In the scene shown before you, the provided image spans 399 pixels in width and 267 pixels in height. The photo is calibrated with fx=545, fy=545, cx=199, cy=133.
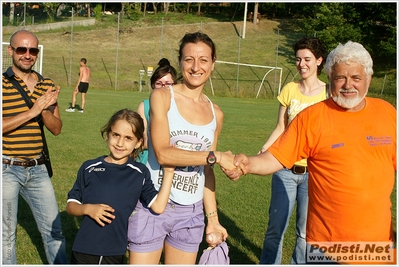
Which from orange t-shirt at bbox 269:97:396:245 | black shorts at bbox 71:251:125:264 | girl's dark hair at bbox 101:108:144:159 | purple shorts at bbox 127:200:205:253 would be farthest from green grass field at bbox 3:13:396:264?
orange t-shirt at bbox 269:97:396:245

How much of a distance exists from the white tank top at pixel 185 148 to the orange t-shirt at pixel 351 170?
708 millimetres

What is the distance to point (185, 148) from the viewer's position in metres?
3.90

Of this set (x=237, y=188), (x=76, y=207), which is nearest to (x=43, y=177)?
(x=76, y=207)

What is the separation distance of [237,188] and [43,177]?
4.94 meters

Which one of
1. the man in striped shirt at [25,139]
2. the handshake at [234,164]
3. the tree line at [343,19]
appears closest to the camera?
the handshake at [234,164]

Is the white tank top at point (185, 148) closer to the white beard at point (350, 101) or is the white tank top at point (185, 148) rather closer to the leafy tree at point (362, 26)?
the white beard at point (350, 101)

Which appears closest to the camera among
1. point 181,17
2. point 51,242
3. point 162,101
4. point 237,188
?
point 162,101

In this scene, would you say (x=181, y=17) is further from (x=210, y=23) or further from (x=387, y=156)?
(x=387, y=156)

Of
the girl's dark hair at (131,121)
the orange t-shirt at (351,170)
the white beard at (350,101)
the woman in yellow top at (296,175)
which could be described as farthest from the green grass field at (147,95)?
the white beard at (350,101)

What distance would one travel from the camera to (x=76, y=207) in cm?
388

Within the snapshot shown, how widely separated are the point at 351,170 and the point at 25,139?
2923 millimetres

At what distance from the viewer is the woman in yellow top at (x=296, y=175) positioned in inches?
210

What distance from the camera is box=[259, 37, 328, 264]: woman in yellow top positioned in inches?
210

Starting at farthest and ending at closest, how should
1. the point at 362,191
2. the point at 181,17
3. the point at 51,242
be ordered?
the point at 181,17, the point at 51,242, the point at 362,191
